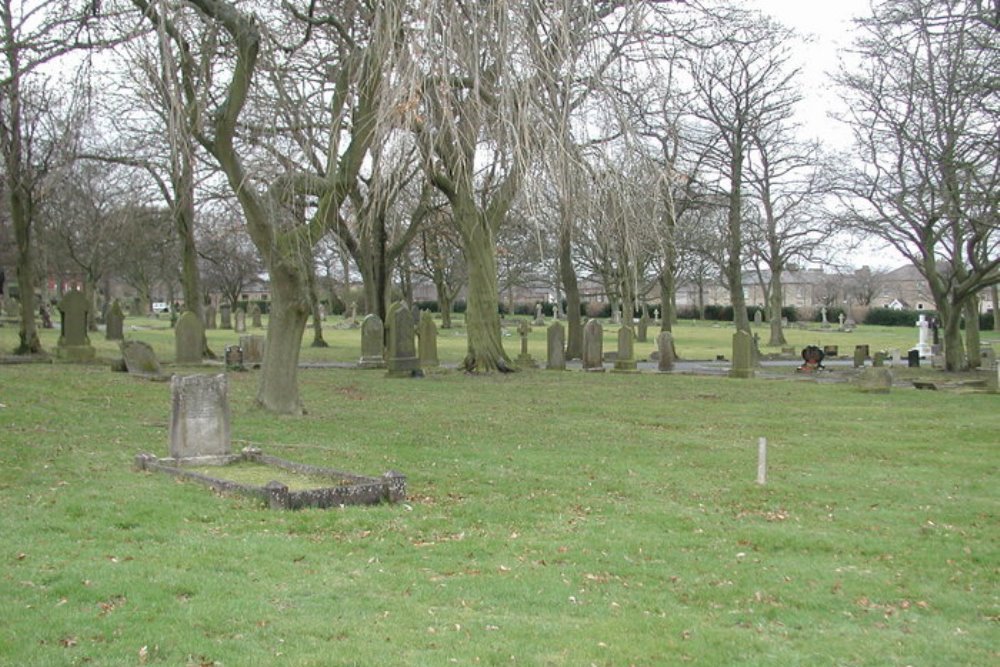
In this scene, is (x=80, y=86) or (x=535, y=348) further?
(x=535, y=348)

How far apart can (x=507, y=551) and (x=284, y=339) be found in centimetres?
832

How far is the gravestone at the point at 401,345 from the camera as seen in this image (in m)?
23.8

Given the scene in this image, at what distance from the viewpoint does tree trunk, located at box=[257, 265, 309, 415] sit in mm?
14719

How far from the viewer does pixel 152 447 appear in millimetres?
12000

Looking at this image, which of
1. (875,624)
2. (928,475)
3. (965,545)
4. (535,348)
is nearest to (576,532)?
(875,624)

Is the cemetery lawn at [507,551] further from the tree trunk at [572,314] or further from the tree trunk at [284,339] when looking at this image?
the tree trunk at [572,314]

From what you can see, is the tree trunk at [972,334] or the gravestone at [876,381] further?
the tree trunk at [972,334]

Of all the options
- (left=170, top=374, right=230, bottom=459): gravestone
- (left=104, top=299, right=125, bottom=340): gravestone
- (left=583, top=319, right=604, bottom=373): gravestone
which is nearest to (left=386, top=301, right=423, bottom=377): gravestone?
(left=583, top=319, right=604, bottom=373): gravestone

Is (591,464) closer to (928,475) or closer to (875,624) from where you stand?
(928,475)

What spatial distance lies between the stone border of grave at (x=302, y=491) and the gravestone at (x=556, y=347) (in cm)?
1836

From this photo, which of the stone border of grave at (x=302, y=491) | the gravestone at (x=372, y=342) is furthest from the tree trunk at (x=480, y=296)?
the stone border of grave at (x=302, y=491)

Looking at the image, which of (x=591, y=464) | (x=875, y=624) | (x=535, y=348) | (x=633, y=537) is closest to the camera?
(x=875, y=624)

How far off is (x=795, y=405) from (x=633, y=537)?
12.7 meters

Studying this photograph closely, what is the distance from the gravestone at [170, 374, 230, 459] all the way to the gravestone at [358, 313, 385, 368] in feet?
53.7
